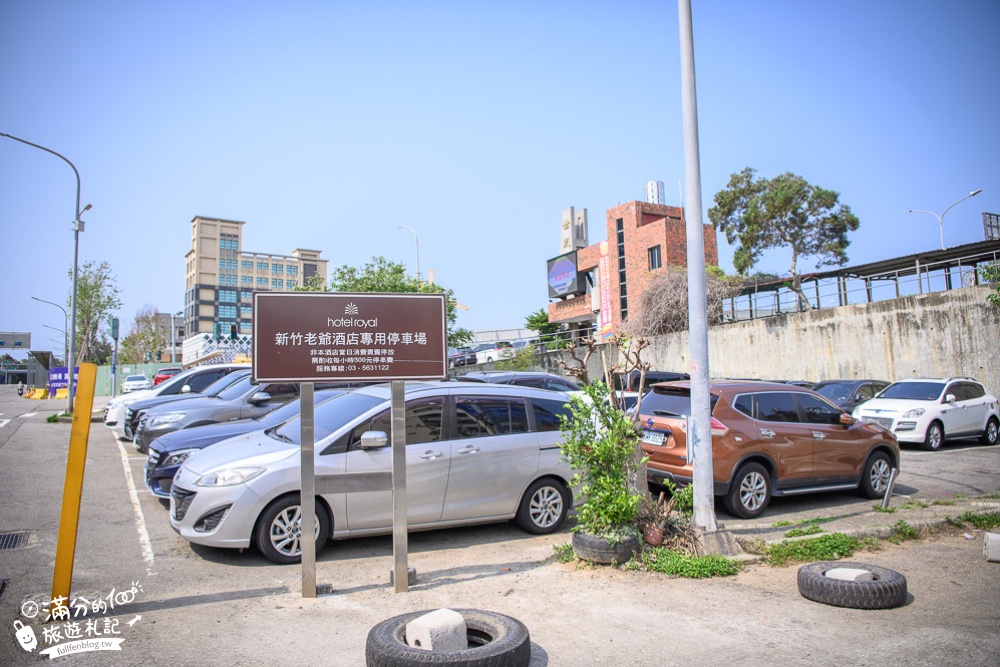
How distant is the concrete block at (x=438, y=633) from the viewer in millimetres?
4078

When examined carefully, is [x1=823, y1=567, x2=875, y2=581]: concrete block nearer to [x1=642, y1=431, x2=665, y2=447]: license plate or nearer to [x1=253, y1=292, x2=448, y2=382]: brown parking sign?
[x1=642, y1=431, x2=665, y2=447]: license plate

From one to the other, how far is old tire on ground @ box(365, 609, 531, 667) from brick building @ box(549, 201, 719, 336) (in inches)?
1536

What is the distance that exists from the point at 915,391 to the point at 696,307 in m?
11.5

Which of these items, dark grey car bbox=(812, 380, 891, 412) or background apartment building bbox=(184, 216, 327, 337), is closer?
dark grey car bbox=(812, 380, 891, 412)

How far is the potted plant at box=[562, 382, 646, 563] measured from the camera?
20.4 ft

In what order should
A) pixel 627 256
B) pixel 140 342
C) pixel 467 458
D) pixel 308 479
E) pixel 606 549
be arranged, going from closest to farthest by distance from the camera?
1. pixel 308 479
2. pixel 606 549
3. pixel 467 458
4. pixel 627 256
5. pixel 140 342

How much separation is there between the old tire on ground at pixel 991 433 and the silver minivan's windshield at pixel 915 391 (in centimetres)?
173

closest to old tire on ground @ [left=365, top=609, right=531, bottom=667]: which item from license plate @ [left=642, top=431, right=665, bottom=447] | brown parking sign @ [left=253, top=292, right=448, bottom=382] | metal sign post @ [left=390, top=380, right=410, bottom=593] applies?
metal sign post @ [left=390, top=380, right=410, bottom=593]

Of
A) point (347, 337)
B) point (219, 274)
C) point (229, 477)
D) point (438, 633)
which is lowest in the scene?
point (438, 633)

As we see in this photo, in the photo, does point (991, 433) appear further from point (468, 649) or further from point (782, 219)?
point (782, 219)

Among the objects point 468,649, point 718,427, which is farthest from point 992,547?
point 468,649

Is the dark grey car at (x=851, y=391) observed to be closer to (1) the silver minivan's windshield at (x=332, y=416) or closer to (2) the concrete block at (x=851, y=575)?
(2) the concrete block at (x=851, y=575)

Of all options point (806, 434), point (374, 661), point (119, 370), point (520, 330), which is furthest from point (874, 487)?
point (520, 330)

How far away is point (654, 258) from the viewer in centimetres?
4578
